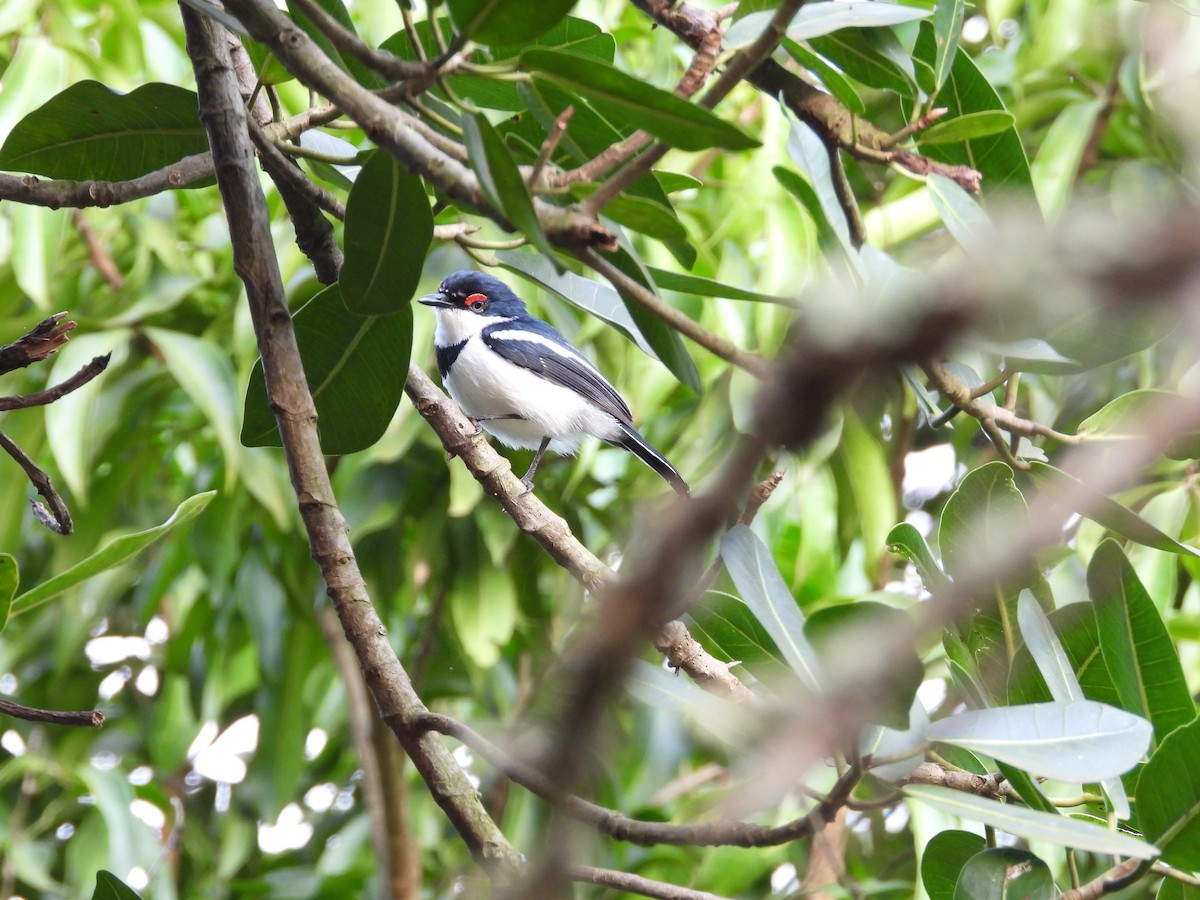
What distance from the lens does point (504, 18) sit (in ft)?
4.36

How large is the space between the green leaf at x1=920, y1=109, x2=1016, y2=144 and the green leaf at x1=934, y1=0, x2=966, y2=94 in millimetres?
75

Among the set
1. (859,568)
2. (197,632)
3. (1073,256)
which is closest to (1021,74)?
(859,568)

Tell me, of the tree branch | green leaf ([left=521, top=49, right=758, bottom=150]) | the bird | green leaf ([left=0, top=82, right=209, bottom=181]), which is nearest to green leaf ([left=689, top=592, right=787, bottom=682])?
the tree branch

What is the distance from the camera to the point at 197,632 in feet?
14.5

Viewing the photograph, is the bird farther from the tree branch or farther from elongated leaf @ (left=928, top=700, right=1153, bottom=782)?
elongated leaf @ (left=928, top=700, right=1153, bottom=782)

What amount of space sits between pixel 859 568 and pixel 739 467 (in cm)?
443

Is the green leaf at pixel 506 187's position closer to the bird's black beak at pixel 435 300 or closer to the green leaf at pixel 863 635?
the green leaf at pixel 863 635

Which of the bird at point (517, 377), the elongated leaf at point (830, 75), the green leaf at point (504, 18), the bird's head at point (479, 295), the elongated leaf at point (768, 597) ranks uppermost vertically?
the green leaf at point (504, 18)

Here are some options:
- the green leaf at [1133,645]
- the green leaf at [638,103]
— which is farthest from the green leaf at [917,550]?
the green leaf at [638,103]

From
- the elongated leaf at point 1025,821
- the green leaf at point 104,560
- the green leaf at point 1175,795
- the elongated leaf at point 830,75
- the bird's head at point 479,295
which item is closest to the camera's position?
the elongated leaf at point 1025,821

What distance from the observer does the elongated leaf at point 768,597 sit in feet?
4.86

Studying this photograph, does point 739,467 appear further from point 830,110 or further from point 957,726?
point 830,110

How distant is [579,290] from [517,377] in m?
2.66

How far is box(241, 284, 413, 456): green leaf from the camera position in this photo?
202 cm
